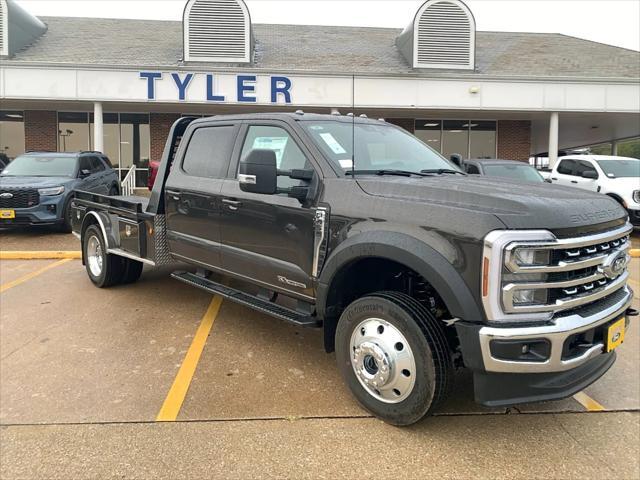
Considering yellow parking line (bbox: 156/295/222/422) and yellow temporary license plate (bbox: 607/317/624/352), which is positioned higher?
yellow temporary license plate (bbox: 607/317/624/352)

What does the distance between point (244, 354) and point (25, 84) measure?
1517 centimetres

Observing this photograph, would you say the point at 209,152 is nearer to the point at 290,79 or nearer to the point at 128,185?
the point at 290,79

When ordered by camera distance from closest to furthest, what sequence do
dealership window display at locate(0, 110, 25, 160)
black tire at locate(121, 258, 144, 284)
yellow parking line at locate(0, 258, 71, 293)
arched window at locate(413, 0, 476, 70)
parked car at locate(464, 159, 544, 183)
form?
1. black tire at locate(121, 258, 144, 284)
2. yellow parking line at locate(0, 258, 71, 293)
3. parked car at locate(464, 159, 544, 183)
4. arched window at locate(413, 0, 476, 70)
5. dealership window display at locate(0, 110, 25, 160)

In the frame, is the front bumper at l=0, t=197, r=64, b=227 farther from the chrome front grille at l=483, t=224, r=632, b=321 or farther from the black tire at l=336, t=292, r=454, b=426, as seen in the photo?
the chrome front grille at l=483, t=224, r=632, b=321

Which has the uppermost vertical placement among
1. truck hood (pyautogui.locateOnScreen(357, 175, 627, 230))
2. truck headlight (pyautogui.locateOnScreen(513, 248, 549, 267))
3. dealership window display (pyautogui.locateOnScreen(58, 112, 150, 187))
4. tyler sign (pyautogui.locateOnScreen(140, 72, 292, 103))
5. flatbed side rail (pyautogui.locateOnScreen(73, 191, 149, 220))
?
tyler sign (pyautogui.locateOnScreen(140, 72, 292, 103))

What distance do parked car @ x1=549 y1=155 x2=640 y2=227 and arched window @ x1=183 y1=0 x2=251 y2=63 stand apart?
10360mm

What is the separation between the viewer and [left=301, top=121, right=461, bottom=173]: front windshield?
385 cm

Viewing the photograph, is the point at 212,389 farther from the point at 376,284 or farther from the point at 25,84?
the point at 25,84

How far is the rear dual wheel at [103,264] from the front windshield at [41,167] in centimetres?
516

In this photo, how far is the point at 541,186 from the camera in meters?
3.50

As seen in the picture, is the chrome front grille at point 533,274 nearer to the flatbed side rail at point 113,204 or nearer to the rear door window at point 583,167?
the flatbed side rail at point 113,204

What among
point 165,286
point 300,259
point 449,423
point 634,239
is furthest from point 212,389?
point 634,239

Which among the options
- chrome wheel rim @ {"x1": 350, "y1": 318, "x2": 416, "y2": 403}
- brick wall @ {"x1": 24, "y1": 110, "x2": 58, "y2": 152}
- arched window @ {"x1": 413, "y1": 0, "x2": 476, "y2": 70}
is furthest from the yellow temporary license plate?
brick wall @ {"x1": 24, "y1": 110, "x2": 58, "y2": 152}

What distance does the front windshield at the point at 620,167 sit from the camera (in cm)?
1185
